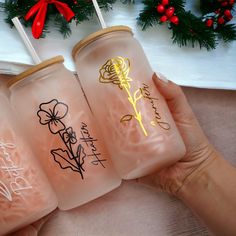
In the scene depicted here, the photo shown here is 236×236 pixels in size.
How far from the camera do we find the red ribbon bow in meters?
0.65

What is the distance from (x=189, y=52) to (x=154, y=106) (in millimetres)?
206

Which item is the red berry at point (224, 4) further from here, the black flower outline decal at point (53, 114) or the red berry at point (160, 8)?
the black flower outline decal at point (53, 114)

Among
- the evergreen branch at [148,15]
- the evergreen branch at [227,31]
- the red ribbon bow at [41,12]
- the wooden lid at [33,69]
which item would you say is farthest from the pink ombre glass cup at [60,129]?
the evergreen branch at [227,31]

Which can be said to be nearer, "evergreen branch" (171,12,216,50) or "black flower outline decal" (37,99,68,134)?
"black flower outline decal" (37,99,68,134)

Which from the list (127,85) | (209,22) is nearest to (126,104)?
(127,85)

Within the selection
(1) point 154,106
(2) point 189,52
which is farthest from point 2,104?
(2) point 189,52

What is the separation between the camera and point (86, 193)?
612 millimetres

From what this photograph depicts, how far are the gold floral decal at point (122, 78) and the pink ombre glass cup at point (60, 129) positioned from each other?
2.6 inches

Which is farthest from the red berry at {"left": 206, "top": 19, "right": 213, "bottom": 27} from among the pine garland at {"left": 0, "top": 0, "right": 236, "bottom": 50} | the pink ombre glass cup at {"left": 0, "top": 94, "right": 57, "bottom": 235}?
the pink ombre glass cup at {"left": 0, "top": 94, "right": 57, "bottom": 235}

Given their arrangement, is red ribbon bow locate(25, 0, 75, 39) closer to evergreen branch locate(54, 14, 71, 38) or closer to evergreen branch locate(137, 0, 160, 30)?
evergreen branch locate(54, 14, 71, 38)

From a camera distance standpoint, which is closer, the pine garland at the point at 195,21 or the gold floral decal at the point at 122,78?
the gold floral decal at the point at 122,78

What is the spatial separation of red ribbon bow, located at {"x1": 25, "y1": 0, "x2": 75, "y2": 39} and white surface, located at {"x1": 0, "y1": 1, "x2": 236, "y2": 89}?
0.05 m

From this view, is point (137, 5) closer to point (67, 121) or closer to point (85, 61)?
point (85, 61)

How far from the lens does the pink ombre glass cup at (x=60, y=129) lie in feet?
1.91
